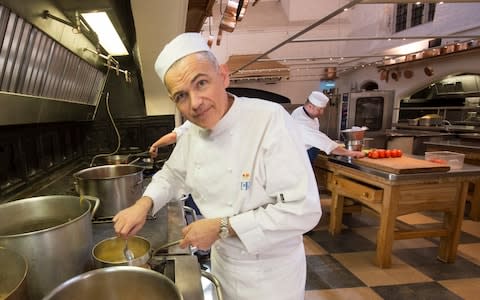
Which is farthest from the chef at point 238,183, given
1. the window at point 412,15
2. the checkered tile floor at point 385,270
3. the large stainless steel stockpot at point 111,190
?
the window at point 412,15

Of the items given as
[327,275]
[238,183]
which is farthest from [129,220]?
[327,275]

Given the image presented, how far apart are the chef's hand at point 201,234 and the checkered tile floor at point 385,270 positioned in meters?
1.60

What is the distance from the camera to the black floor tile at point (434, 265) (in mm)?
2348

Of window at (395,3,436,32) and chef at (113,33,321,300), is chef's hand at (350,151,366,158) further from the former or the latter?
window at (395,3,436,32)

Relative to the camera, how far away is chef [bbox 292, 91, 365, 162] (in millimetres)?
2830

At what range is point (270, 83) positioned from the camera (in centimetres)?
1008

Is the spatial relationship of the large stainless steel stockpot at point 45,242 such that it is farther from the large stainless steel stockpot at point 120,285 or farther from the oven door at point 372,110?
the oven door at point 372,110

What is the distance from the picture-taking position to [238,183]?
936 mm

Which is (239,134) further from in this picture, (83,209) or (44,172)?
(44,172)

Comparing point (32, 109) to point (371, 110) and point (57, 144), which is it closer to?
point (57, 144)

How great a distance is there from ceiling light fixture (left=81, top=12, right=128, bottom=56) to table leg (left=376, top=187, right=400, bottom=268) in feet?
7.64

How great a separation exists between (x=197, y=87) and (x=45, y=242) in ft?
1.85

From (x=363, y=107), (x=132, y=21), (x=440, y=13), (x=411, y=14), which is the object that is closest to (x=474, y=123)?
(x=363, y=107)

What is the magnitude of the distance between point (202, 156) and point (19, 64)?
1.00 meters
